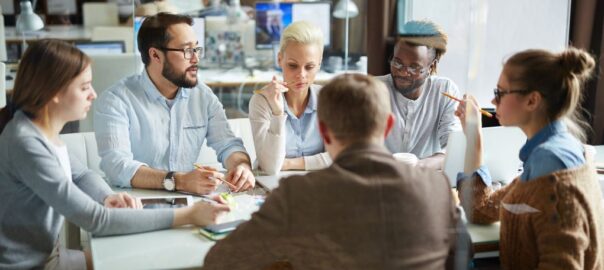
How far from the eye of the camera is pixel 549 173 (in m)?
1.48

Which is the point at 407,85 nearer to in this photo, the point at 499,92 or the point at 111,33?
the point at 499,92

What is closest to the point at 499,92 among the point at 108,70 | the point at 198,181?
the point at 198,181

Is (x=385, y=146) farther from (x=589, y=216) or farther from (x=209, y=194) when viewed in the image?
(x=209, y=194)

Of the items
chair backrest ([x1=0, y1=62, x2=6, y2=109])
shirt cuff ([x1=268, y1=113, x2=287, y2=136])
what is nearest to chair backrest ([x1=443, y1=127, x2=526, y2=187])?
shirt cuff ([x1=268, y1=113, x2=287, y2=136])

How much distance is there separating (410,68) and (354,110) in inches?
26.9

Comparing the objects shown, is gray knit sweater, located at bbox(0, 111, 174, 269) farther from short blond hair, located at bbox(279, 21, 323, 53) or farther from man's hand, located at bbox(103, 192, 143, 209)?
short blond hair, located at bbox(279, 21, 323, 53)

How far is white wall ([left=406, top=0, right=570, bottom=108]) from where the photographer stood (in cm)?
162

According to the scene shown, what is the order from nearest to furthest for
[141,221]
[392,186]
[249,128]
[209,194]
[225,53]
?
[392,186]
[141,221]
[209,194]
[249,128]
[225,53]

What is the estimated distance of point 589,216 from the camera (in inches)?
58.2

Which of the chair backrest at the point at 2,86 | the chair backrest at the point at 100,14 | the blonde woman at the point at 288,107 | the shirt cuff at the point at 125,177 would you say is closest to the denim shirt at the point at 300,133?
the blonde woman at the point at 288,107

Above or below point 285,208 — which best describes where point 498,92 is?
above

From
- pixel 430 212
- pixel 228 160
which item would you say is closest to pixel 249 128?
pixel 228 160

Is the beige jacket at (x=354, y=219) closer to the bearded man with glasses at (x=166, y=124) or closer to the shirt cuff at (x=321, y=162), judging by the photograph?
the shirt cuff at (x=321, y=162)

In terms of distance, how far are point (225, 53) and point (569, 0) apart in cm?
283
